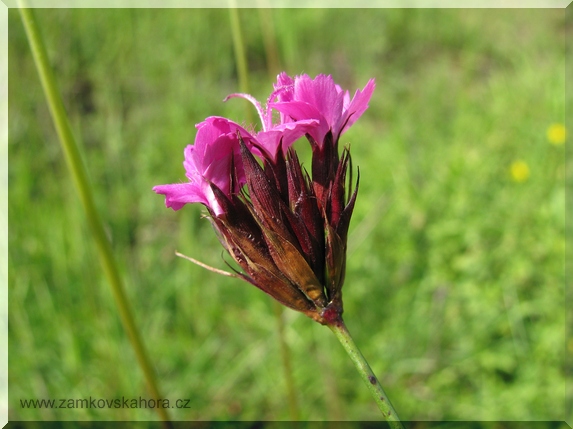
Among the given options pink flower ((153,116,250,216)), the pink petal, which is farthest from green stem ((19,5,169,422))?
the pink petal

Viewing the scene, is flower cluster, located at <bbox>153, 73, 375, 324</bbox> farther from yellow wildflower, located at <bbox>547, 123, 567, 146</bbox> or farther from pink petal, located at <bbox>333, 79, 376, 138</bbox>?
yellow wildflower, located at <bbox>547, 123, 567, 146</bbox>

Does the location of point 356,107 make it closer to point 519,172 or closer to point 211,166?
point 211,166

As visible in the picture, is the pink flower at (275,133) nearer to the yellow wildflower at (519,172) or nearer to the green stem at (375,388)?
the green stem at (375,388)

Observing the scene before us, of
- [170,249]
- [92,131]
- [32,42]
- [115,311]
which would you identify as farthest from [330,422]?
[92,131]

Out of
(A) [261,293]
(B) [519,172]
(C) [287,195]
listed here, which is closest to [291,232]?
(C) [287,195]
